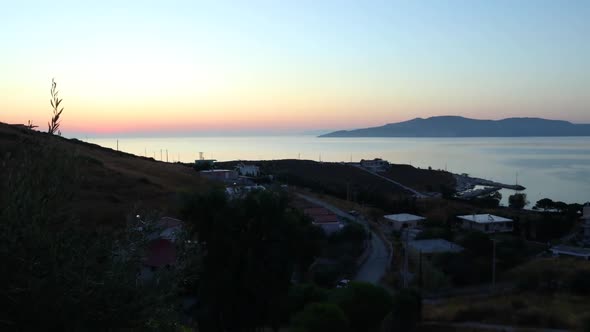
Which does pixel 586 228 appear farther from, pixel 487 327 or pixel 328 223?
pixel 487 327

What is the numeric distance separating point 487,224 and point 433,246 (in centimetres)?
896

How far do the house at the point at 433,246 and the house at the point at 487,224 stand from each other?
7014 millimetres

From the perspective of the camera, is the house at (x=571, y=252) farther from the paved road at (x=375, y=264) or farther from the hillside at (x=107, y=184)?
the hillside at (x=107, y=184)

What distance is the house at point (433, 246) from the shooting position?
2011cm

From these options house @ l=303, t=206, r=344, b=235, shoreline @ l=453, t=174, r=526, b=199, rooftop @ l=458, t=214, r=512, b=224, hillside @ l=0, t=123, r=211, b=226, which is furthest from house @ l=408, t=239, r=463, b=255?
shoreline @ l=453, t=174, r=526, b=199

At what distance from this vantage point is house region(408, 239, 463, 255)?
20.1m

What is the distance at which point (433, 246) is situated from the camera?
21172 millimetres

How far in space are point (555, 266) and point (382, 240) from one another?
8485 mm

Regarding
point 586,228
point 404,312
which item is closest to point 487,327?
point 404,312

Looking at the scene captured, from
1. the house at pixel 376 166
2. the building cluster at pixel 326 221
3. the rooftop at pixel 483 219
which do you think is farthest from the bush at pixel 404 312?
the house at pixel 376 166

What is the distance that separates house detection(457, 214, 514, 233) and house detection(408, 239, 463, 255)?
7014mm

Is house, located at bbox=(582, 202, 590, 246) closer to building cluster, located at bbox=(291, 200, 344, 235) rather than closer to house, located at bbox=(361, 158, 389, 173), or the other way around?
building cluster, located at bbox=(291, 200, 344, 235)

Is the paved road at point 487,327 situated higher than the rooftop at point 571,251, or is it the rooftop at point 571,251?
the paved road at point 487,327

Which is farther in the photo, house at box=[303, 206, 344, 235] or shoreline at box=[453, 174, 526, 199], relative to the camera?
shoreline at box=[453, 174, 526, 199]
